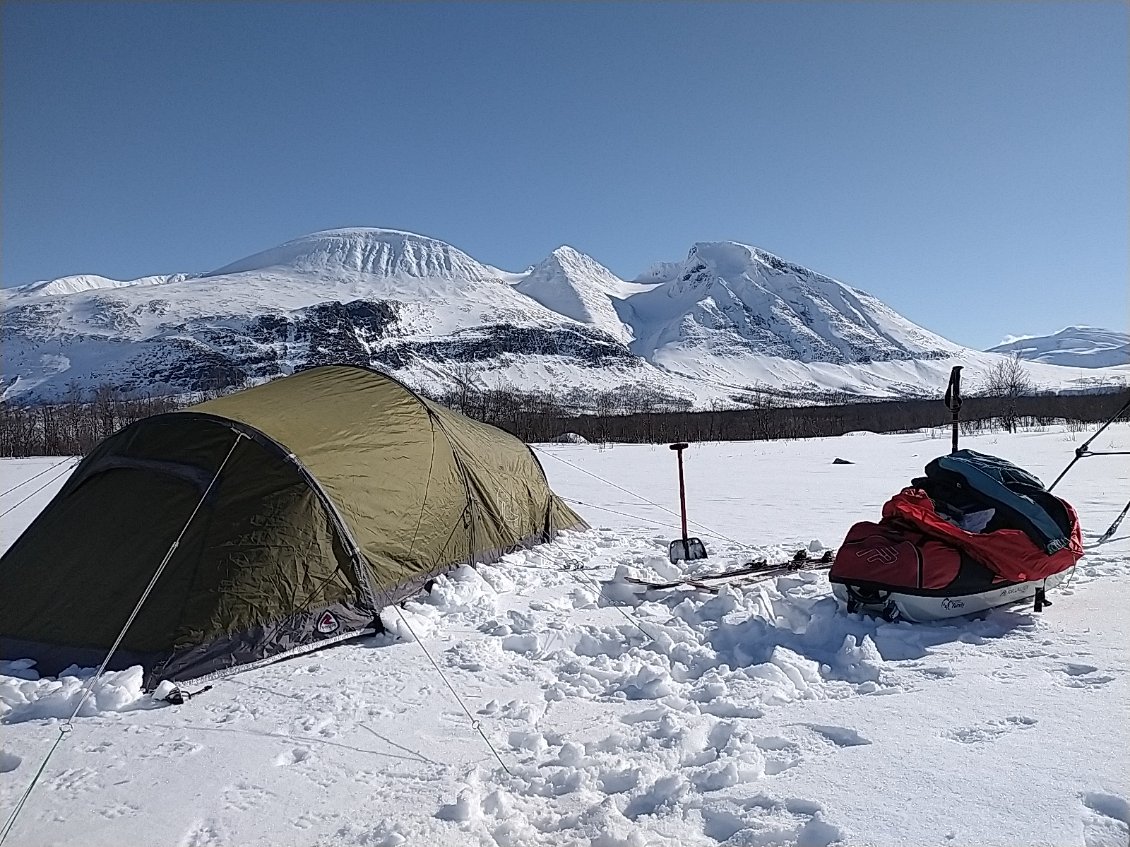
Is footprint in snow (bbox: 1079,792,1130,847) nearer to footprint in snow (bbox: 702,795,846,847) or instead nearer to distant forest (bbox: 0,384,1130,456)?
footprint in snow (bbox: 702,795,846,847)

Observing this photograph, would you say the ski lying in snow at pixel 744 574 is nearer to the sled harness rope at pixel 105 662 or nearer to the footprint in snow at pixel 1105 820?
the footprint in snow at pixel 1105 820

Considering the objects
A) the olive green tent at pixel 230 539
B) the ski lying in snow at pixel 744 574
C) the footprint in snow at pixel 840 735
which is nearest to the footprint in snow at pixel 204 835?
the olive green tent at pixel 230 539

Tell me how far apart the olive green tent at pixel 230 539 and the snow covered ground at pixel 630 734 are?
0.36 m

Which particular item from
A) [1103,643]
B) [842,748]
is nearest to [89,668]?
[842,748]

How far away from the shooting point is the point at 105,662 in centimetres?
493

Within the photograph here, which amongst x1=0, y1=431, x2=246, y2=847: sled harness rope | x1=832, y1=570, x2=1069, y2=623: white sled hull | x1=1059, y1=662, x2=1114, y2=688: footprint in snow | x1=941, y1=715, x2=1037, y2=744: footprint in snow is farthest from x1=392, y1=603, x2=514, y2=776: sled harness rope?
x1=1059, y1=662, x2=1114, y2=688: footprint in snow

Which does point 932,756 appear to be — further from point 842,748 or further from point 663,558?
point 663,558

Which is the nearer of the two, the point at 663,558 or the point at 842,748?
the point at 842,748

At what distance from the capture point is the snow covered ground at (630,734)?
3.36 m

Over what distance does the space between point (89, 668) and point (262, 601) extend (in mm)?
1312

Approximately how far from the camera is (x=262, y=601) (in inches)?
227

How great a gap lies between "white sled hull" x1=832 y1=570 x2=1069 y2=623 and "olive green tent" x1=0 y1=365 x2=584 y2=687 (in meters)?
4.65

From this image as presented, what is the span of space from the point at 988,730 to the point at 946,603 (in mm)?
1846

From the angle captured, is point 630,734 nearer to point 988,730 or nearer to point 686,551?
point 988,730
